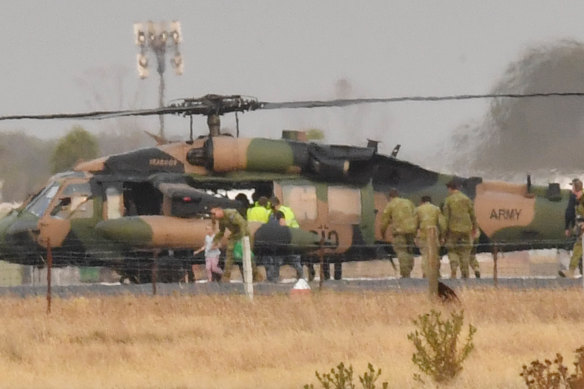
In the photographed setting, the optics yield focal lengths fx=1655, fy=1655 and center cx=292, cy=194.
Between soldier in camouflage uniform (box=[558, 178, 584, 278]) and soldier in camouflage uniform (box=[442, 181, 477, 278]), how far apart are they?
5.84ft

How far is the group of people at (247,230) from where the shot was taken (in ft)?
86.0

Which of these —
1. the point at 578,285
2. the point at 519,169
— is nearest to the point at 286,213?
the point at 578,285

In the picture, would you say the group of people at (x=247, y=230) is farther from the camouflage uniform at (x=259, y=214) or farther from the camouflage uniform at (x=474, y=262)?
the camouflage uniform at (x=474, y=262)

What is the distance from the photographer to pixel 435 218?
93.7 feet

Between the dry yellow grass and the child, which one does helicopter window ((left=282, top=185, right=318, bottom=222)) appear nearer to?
the child

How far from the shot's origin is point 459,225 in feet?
93.4

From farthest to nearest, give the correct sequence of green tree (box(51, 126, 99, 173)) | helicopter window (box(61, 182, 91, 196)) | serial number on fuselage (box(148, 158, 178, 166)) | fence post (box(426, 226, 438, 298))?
green tree (box(51, 126, 99, 173)) → serial number on fuselage (box(148, 158, 178, 166)) → helicopter window (box(61, 182, 91, 196)) → fence post (box(426, 226, 438, 298))

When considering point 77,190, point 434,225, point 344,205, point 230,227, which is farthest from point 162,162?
point 434,225

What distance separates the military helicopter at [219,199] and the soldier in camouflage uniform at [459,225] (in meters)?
0.89

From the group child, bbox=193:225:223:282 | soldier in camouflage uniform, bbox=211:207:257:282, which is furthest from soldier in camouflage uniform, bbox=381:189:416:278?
soldier in camouflage uniform, bbox=211:207:257:282

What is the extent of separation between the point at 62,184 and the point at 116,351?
35.0ft

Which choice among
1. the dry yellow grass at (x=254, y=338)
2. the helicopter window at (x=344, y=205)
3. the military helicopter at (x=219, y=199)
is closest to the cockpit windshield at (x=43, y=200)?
the military helicopter at (x=219, y=199)

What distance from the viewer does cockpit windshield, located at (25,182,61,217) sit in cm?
2852

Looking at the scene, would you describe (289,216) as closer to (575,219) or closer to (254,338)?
(575,219)
